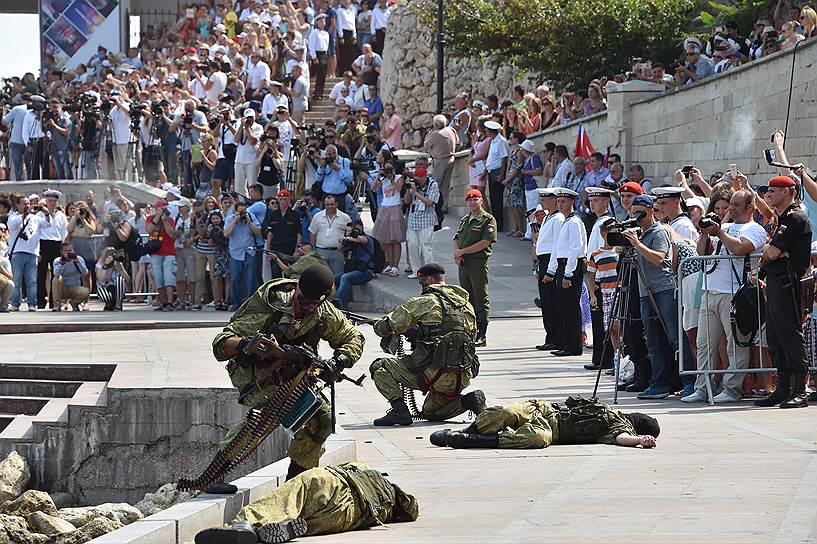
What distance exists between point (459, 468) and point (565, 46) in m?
18.8

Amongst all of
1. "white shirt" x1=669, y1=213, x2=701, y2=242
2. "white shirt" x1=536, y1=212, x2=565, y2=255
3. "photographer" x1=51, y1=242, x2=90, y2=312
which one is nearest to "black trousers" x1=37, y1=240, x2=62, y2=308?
"photographer" x1=51, y1=242, x2=90, y2=312

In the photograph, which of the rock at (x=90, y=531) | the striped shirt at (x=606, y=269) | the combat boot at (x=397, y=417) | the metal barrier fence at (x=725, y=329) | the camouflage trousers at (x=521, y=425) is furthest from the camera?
Result: the striped shirt at (x=606, y=269)

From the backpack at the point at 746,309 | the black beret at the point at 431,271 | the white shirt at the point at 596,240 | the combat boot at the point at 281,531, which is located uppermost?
the white shirt at the point at 596,240

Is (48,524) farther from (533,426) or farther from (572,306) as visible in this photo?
(572,306)

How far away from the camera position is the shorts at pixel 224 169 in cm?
2600

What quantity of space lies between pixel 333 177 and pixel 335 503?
15.5 meters

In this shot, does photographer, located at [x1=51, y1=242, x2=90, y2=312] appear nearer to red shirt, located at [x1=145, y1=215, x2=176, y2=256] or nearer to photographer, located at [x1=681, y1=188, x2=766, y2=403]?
red shirt, located at [x1=145, y1=215, x2=176, y2=256]

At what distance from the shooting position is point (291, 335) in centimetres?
866

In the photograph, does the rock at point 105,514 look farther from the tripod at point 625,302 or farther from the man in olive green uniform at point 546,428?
the tripod at point 625,302

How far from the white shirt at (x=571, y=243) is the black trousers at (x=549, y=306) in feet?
1.49

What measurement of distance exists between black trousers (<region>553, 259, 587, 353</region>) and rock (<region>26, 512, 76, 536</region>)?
19.4 ft

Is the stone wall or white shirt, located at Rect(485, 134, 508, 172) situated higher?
the stone wall

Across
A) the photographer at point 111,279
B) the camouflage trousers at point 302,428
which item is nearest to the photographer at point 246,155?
the photographer at point 111,279

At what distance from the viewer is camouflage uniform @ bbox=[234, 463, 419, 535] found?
7.79m
